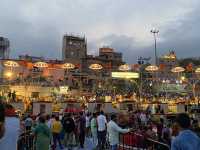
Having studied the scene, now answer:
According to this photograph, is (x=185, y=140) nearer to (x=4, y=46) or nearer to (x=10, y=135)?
(x=10, y=135)

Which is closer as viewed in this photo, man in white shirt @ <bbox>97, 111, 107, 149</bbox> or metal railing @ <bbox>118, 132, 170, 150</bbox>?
metal railing @ <bbox>118, 132, 170, 150</bbox>

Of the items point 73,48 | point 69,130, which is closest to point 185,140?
point 69,130

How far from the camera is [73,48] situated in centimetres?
9762

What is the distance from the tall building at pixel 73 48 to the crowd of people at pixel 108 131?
7284 cm

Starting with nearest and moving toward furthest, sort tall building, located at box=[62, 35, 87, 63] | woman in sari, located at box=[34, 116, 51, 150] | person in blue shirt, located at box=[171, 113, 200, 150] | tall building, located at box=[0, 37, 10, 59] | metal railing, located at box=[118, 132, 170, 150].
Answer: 1. person in blue shirt, located at box=[171, 113, 200, 150]
2. metal railing, located at box=[118, 132, 170, 150]
3. woman in sari, located at box=[34, 116, 51, 150]
4. tall building, located at box=[0, 37, 10, 59]
5. tall building, located at box=[62, 35, 87, 63]

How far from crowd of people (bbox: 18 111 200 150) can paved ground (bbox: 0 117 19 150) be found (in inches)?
46.4

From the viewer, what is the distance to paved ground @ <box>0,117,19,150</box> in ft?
32.4

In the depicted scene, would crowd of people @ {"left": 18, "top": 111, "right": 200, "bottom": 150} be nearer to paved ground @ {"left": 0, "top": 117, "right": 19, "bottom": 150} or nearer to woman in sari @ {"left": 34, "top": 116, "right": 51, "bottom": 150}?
woman in sari @ {"left": 34, "top": 116, "right": 51, "bottom": 150}

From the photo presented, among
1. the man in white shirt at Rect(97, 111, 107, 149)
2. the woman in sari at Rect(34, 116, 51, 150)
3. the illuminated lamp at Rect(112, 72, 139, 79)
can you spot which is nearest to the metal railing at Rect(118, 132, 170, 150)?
the man in white shirt at Rect(97, 111, 107, 149)

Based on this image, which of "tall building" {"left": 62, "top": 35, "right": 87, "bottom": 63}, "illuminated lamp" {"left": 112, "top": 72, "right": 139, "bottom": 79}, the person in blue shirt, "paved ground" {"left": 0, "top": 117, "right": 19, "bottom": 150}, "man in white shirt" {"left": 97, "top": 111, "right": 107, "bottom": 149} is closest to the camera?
the person in blue shirt

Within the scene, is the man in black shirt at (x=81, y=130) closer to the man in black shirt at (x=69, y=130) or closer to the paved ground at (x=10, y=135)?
the man in black shirt at (x=69, y=130)

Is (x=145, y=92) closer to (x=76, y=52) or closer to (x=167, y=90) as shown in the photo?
(x=167, y=90)

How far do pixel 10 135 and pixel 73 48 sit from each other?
87.9 meters

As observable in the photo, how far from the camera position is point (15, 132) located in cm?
1048
